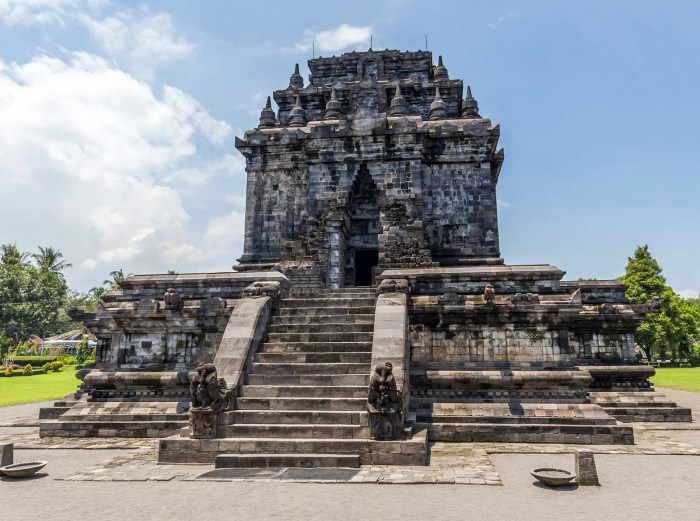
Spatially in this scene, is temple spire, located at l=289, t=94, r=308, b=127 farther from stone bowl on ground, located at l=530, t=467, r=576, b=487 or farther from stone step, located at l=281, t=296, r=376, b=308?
stone bowl on ground, located at l=530, t=467, r=576, b=487

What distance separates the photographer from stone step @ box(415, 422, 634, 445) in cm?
1020

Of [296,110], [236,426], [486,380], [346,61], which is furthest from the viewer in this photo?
[346,61]

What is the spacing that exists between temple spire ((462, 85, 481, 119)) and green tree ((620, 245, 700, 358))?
28.6 m

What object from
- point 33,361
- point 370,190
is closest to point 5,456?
point 370,190

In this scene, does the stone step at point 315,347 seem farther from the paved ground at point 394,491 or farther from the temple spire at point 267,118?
the temple spire at point 267,118

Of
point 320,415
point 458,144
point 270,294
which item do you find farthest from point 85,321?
point 458,144

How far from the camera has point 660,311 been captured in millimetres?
46281

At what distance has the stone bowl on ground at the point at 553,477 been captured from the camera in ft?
22.8

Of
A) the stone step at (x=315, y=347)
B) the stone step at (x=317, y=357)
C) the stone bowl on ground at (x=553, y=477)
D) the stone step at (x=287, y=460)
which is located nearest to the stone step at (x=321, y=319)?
the stone step at (x=315, y=347)

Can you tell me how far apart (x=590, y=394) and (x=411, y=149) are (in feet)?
39.3

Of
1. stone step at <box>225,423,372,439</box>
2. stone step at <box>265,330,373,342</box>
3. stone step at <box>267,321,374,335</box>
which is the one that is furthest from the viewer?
stone step at <box>267,321,374,335</box>

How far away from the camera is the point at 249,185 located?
2355 centimetres

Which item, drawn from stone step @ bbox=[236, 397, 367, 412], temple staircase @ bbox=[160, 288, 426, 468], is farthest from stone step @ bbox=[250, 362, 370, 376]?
stone step @ bbox=[236, 397, 367, 412]

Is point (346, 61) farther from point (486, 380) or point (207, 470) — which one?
point (207, 470)
